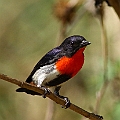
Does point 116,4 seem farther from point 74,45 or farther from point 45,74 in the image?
point 45,74

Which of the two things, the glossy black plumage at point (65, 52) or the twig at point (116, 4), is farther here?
the twig at point (116, 4)

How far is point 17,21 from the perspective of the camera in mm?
2949

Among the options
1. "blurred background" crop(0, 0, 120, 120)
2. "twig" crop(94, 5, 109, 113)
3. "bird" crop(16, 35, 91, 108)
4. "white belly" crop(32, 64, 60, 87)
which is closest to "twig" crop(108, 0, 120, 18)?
"twig" crop(94, 5, 109, 113)

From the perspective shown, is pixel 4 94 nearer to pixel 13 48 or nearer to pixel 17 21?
pixel 13 48

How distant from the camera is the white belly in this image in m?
1.51

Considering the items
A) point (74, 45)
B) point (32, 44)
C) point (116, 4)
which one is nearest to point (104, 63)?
point (116, 4)

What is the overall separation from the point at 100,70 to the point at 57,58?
1.03 meters

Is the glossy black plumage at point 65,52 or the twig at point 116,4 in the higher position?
the twig at point 116,4

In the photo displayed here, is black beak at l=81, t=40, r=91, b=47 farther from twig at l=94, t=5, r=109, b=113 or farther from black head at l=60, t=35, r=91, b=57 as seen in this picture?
twig at l=94, t=5, r=109, b=113

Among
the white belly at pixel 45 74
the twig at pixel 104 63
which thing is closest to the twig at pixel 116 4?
the twig at pixel 104 63

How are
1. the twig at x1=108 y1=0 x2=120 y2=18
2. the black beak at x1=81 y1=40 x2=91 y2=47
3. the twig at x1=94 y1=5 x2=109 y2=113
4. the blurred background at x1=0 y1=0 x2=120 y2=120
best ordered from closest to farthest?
the black beak at x1=81 y1=40 x2=91 y2=47, the twig at x1=108 y1=0 x2=120 y2=18, the twig at x1=94 y1=5 x2=109 y2=113, the blurred background at x1=0 y1=0 x2=120 y2=120

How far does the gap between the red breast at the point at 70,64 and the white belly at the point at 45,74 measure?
0.08 ft

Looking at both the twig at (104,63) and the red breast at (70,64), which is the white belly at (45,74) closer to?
the red breast at (70,64)

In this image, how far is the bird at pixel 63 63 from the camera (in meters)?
1.48
